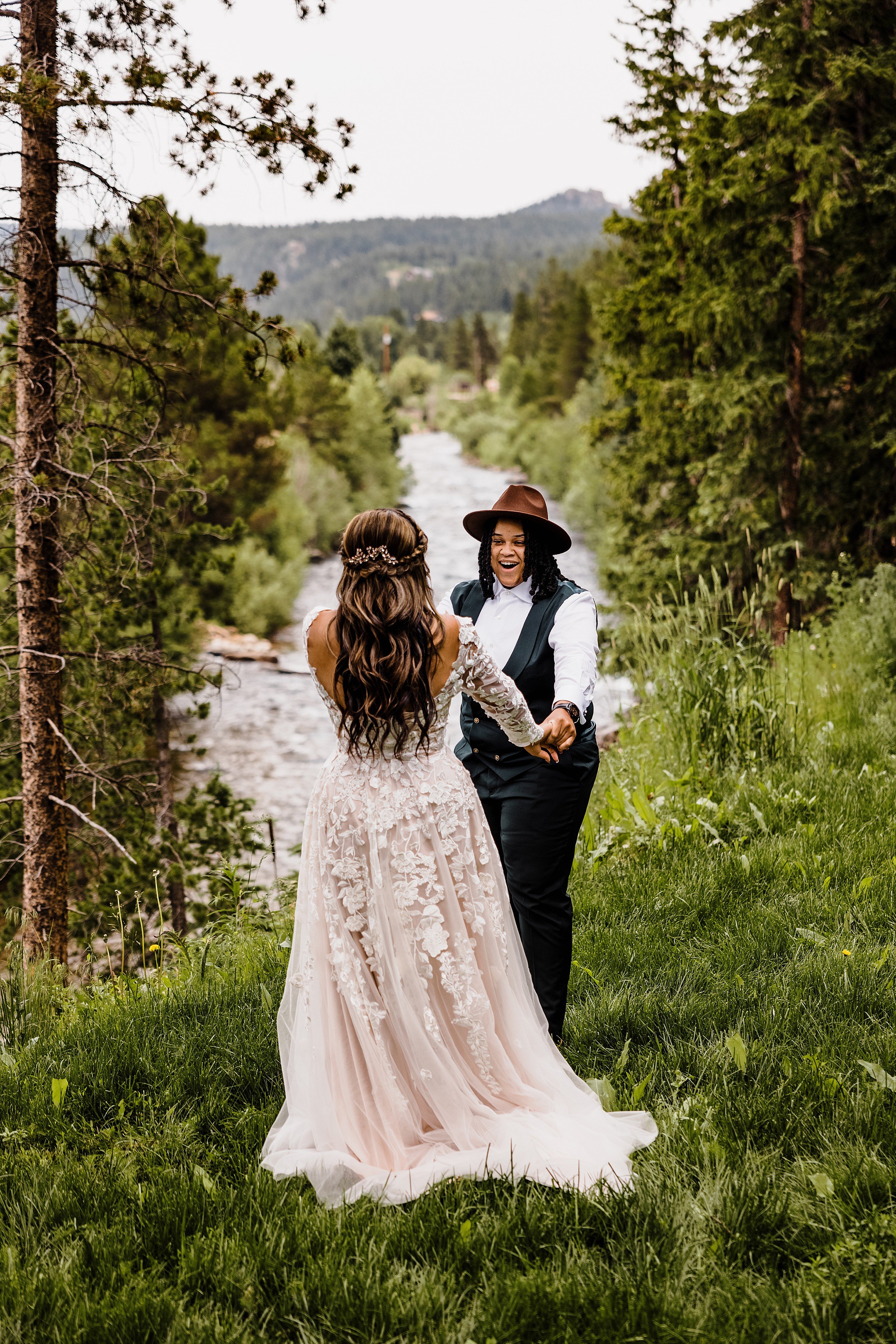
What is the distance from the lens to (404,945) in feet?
9.80

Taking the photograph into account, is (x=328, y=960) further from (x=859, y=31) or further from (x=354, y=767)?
(x=859, y=31)

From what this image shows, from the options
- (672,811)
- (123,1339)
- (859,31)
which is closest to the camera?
(123,1339)

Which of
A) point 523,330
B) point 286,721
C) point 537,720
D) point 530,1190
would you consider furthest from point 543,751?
point 523,330

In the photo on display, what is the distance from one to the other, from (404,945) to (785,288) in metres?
12.8

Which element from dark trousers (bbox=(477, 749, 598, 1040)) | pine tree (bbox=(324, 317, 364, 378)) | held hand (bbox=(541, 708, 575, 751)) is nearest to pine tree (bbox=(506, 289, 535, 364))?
pine tree (bbox=(324, 317, 364, 378))

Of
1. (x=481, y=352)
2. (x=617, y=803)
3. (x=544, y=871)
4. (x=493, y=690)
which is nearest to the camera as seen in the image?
(x=493, y=690)

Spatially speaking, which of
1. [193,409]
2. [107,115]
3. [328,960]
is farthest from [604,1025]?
[193,409]

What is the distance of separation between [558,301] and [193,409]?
130 ft

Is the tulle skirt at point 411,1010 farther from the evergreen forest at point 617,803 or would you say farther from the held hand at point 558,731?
the held hand at point 558,731

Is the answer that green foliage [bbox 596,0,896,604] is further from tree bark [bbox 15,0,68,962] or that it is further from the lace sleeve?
the lace sleeve

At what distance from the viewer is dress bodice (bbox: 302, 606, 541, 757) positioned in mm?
3055

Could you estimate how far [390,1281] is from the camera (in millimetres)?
2240

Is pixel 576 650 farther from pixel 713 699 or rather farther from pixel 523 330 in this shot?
pixel 523 330

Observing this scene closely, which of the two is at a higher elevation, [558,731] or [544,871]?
[558,731]
